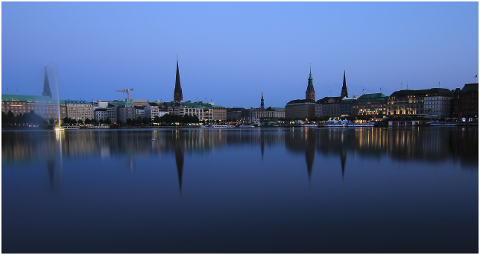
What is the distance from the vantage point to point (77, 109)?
16112 cm

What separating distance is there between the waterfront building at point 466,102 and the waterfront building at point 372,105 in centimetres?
2438

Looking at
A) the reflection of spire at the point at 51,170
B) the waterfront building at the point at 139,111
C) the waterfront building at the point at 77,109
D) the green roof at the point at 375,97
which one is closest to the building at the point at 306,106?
the green roof at the point at 375,97

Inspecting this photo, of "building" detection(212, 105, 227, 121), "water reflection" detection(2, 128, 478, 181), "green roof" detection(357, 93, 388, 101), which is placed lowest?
"water reflection" detection(2, 128, 478, 181)

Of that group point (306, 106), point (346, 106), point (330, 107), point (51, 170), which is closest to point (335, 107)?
point (330, 107)

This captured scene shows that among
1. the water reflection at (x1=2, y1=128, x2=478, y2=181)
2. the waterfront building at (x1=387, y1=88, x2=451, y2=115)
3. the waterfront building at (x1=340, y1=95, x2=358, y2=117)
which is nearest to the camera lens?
the water reflection at (x1=2, y1=128, x2=478, y2=181)

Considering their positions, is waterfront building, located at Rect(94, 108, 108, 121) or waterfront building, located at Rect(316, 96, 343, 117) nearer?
waterfront building, located at Rect(316, 96, 343, 117)

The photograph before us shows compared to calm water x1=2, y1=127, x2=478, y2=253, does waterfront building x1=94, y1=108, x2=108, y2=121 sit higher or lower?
higher

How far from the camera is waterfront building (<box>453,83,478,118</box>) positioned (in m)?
105

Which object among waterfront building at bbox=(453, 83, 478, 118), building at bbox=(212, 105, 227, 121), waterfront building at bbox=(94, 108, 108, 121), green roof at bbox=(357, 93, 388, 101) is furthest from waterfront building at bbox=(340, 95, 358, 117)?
waterfront building at bbox=(94, 108, 108, 121)

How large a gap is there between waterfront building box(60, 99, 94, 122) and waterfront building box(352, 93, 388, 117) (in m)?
120

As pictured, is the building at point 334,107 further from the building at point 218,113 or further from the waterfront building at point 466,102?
the waterfront building at point 466,102

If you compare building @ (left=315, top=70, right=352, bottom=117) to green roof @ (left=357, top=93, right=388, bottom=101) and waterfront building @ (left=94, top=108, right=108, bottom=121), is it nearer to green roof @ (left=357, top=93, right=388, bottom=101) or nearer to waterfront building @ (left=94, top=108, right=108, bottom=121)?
green roof @ (left=357, top=93, right=388, bottom=101)

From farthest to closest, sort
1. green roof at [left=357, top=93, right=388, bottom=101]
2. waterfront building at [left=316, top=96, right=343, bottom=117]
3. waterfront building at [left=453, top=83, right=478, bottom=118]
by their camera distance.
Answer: waterfront building at [left=316, top=96, right=343, bottom=117]
green roof at [left=357, top=93, right=388, bottom=101]
waterfront building at [left=453, top=83, right=478, bottom=118]

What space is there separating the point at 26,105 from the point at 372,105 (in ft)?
438
